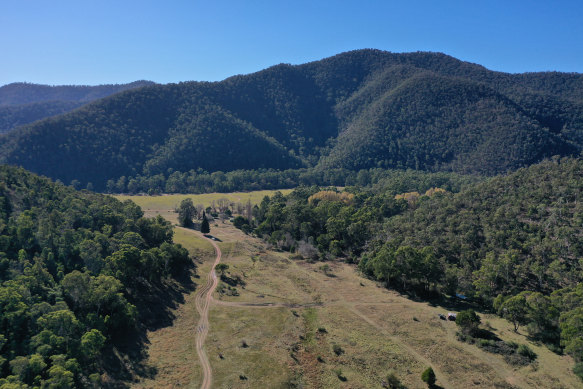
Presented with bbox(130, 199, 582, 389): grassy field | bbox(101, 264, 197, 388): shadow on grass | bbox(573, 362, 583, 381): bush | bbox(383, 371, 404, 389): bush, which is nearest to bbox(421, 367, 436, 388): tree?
bbox(130, 199, 582, 389): grassy field

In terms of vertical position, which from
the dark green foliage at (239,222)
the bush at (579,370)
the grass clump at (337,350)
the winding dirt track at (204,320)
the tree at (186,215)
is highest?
the tree at (186,215)

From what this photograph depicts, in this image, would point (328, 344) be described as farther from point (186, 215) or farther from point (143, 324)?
point (186, 215)

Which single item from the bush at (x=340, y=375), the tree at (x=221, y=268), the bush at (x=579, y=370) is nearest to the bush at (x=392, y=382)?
the bush at (x=340, y=375)

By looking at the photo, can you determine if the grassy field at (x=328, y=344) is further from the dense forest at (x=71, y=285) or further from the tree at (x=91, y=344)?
the tree at (x=91, y=344)

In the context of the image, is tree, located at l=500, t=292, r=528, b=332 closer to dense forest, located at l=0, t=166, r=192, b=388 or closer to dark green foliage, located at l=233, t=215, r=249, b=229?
dense forest, located at l=0, t=166, r=192, b=388

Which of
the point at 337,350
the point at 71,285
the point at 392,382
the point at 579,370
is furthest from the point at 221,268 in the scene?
the point at 579,370

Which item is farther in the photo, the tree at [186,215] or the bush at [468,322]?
the tree at [186,215]

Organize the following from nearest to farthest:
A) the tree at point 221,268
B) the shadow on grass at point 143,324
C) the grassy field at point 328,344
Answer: the grassy field at point 328,344, the shadow on grass at point 143,324, the tree at point 221,268
